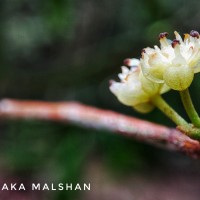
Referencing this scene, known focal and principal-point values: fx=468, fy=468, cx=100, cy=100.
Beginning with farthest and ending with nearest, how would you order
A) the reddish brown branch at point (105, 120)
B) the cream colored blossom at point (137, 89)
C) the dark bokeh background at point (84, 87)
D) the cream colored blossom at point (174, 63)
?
the dark bokeh background at point (84, 87) → the reddish brown branch at point (105, 120) → the cream colored blossom at point (137, 89) → the cream colored blossom at point (174, 63)

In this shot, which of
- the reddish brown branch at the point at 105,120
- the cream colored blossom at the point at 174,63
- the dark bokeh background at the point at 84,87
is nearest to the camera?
the cream colored blossom at the point at 174,63

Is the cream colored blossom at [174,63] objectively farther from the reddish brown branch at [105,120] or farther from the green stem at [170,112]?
the reddish brown branch at [105,120]

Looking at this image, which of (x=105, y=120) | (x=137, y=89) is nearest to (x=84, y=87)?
(x=105, y=120)

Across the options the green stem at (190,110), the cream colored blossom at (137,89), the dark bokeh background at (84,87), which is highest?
the dark bokeh background at (84,87)

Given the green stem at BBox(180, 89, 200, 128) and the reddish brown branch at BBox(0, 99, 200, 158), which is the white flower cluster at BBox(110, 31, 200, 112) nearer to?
the green stem at BBox(180, 89, 200, 128)

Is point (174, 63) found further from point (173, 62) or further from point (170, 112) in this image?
point (170, 112)

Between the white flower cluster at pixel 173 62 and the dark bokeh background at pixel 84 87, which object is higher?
the dark bokeh background at pixel 84 87

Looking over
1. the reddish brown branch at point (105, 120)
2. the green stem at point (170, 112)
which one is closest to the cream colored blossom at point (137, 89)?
the green stem at point (170, 112)
